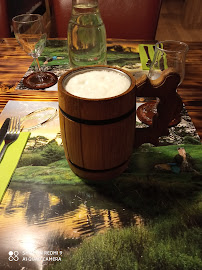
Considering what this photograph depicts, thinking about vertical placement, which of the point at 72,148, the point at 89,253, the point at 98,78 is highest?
the point at 98,78

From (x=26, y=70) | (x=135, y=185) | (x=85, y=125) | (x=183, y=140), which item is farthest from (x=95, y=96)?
(x=26, y=70)

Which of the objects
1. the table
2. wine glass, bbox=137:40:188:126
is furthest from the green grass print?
wine glass, bbox=137:40:188:126

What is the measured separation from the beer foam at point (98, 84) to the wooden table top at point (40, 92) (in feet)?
0.98

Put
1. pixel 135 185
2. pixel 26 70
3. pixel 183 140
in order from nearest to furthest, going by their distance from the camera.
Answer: pixel 135 185 → pixel 183 140 → pixel 26 70

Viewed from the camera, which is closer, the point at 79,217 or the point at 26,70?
the point at 79,217

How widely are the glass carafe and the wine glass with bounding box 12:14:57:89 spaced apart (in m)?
0.09

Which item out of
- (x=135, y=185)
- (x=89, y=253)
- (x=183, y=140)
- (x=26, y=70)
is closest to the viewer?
(x=89, y=253)

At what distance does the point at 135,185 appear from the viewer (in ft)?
1.70

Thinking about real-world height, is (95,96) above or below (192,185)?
above

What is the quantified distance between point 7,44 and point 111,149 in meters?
0.90

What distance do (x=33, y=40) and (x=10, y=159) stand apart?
0.43m

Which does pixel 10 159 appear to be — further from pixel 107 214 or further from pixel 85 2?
pixel 85 2

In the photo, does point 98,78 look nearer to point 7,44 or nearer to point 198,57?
point 198,57

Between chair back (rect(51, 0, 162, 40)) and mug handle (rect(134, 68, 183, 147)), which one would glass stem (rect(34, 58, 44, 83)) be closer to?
mug handle (rect(134, 68, 183, 147))
